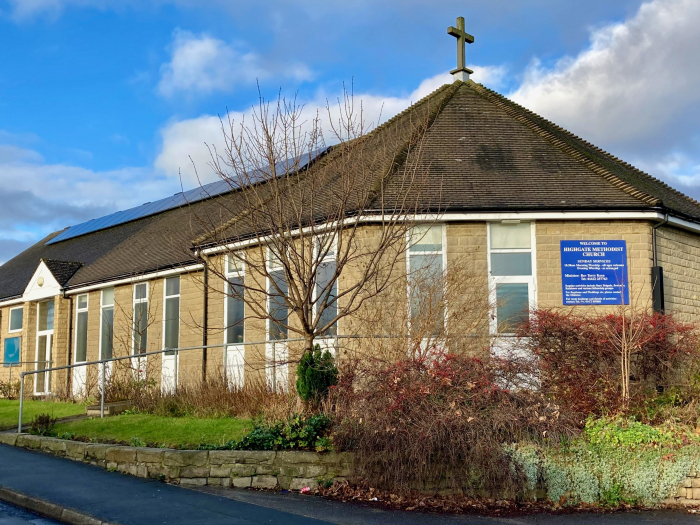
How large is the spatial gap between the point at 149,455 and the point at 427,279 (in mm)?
5518

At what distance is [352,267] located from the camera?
13.6 metres

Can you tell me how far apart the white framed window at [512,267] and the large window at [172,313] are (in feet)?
28.5

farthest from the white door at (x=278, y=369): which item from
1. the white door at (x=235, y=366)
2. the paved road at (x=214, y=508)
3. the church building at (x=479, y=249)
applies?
the paved road at (x=214, y=508)

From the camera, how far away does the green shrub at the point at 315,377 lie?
1032cm

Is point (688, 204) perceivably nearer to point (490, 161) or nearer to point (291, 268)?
point (490, 161)

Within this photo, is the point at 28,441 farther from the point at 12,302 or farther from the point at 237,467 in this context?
the point at 12,302

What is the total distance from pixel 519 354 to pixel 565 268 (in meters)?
3.31

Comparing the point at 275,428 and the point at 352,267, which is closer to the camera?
the point at 275,428

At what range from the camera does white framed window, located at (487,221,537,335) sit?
1364cm

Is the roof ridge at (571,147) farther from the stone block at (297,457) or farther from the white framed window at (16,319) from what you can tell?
the white framed window at (16,319)

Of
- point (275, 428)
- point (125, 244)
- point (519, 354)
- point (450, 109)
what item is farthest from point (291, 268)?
point (125, 244)

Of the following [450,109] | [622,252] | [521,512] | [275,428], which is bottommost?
[521,512]

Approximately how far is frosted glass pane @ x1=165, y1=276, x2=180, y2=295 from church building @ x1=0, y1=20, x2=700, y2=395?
0.05 meters

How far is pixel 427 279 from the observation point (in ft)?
42.4
